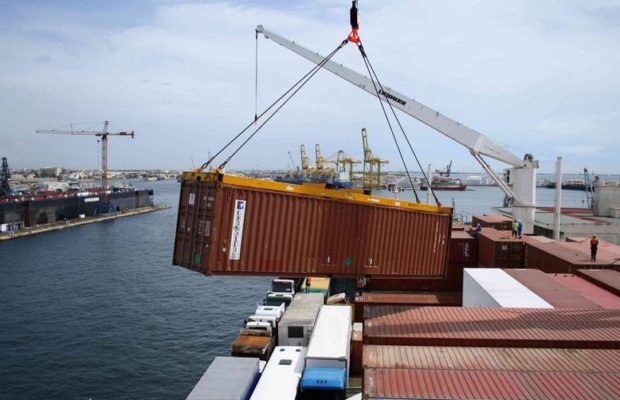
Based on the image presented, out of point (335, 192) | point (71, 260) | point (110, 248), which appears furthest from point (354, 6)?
point (110, 248)

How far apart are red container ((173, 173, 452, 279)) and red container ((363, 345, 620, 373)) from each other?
3.84 metres

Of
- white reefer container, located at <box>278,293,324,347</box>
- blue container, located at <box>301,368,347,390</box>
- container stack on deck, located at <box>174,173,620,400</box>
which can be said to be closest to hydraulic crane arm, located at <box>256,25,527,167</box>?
container stack on deck, located at <box>174,173,620,400</box>

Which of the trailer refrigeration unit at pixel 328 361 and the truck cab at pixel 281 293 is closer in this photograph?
the trailer refrigeration unit at pixel 328 361

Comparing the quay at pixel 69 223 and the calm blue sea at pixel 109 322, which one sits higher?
the quay at pixel 69 223

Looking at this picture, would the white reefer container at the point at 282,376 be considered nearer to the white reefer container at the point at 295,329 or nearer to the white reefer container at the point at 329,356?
the white reefer container at the point at 329,356

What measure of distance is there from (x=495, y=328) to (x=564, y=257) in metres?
10.7

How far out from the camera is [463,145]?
26500mm

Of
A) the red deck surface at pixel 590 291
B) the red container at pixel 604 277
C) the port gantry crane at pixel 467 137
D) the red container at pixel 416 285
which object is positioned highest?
the port gantry crane at pixel 467 137

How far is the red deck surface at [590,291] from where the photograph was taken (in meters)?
15.7

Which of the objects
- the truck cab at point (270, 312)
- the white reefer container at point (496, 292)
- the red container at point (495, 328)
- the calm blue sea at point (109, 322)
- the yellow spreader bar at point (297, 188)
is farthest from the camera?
the truck cab at point (270, 312)

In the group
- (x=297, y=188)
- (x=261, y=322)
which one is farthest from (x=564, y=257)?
(x=261, y=322)

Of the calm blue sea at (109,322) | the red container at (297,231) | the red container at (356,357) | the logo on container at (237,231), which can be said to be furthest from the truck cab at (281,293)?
the logo on container at (237,231)

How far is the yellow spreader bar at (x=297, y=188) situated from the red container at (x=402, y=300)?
20.5 feet

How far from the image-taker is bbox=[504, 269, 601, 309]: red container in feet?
51.2
